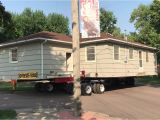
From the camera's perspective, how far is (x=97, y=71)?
28.5 m

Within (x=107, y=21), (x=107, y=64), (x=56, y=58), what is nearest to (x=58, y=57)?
(x=56, y=58)

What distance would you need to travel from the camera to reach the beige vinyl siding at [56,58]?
85.4ft

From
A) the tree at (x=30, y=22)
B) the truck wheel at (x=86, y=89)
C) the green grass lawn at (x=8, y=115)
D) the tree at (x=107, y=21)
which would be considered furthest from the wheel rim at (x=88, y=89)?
the tree at (x=107, y=21)

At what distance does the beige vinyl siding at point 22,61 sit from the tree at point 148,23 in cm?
1566

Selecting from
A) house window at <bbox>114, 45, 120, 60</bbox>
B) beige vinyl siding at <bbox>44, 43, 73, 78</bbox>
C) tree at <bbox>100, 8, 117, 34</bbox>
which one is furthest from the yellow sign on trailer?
tree at <bbox>100, 8, 117, 34</bbox>

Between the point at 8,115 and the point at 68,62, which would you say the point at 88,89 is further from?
the point at 8,115

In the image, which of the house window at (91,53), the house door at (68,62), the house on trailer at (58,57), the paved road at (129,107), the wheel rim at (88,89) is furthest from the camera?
the house window at (91,53)

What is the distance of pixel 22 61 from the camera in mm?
27062

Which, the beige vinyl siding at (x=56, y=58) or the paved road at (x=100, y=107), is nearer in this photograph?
the paved road at (x=100, y=107)

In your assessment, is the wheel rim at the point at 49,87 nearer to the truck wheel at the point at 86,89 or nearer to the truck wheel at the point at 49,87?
the truck wheel at the point at 49,87

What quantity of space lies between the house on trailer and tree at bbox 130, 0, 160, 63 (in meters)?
7.52

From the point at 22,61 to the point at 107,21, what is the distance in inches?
1705

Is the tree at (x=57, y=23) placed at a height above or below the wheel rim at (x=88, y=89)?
above

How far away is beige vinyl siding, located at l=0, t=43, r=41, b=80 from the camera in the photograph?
26.0 m
